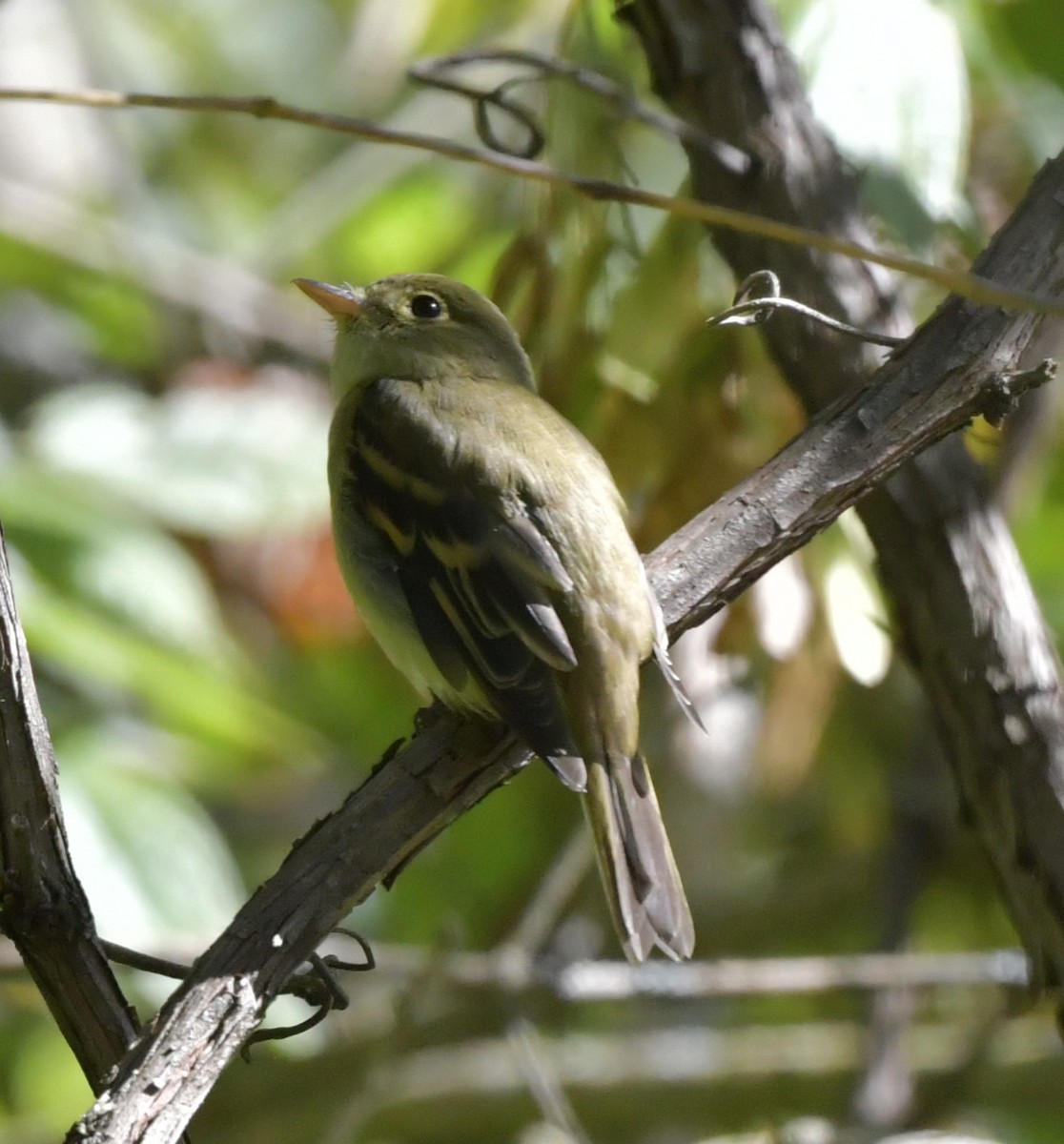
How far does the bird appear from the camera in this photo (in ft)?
9.19

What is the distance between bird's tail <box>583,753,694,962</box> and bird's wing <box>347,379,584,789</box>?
0.42ft

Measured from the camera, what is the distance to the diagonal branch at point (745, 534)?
217cm

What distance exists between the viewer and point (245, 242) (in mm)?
7340

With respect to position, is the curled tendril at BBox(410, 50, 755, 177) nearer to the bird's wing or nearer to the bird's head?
the bird's wing

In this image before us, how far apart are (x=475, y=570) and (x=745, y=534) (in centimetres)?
68

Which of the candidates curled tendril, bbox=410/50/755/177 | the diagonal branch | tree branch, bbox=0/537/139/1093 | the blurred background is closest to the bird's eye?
the blurred background

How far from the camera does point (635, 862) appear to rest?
2.79 metres

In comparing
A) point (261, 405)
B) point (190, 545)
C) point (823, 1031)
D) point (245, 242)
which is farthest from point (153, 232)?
point (823, 1031)

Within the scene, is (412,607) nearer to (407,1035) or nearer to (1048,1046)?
(407,1035)

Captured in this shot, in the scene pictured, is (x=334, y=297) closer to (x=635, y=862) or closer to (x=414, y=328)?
(x=414, y=328)

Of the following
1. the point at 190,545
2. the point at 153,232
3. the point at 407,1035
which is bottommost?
the point at 407,1035

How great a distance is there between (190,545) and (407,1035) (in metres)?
2.27

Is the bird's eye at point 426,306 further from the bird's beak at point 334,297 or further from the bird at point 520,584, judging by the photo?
the bird at point 520,584

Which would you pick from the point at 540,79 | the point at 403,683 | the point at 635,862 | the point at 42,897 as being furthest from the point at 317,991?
the point at 403,683
